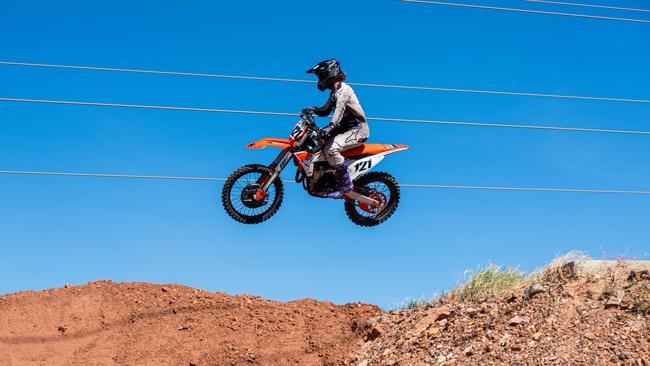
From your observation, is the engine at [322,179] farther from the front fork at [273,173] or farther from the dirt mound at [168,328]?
the dirt mound at [168,328]

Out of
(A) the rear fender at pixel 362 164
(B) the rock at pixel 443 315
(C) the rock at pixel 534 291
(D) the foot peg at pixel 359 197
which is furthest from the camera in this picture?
(B) the rock at pixel 443 315

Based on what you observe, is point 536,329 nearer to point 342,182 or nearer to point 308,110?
point 342,182

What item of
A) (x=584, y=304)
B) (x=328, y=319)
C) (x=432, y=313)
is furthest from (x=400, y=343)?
(x=584, y=304)

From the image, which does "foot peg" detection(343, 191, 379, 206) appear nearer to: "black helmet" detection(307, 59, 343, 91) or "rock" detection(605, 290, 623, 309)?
"black helmet" detection(307, 59, 343, 91)

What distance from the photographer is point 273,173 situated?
47.5 ft

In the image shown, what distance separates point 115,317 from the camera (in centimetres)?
1902

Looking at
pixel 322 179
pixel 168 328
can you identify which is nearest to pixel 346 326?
pixel 168 328

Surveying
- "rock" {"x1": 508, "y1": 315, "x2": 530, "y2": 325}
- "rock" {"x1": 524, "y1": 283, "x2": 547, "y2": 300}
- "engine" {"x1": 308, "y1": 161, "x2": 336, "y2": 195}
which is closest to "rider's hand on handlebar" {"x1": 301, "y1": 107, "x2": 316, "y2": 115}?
"engine" {"x1": 308, "y1": 161, "x2": 336, "y2": 195}

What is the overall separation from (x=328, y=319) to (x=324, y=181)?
4974 millimetres

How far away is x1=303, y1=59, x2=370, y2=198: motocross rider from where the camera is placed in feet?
47.6

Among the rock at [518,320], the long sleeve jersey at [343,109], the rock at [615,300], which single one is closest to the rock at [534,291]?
the rock at [518,320]

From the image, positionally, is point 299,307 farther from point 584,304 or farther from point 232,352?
point 584,304

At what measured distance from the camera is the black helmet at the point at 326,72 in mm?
14586

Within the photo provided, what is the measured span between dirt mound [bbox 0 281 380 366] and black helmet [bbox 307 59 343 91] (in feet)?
19.1
